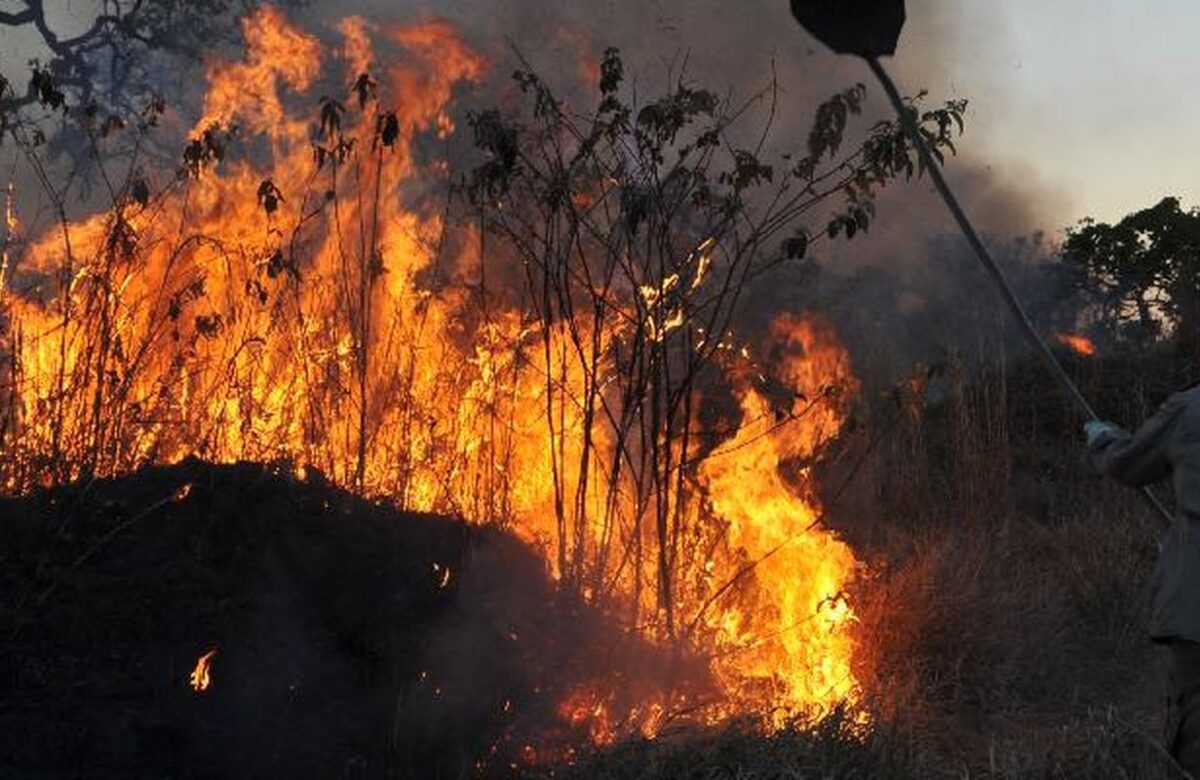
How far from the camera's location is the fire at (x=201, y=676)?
4.06m

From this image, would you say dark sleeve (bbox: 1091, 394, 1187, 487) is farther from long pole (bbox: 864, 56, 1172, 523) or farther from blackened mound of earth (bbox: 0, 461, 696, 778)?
blackened mound of earth (bbox: 0, 461, 696, 778)

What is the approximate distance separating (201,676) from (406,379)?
2.38m

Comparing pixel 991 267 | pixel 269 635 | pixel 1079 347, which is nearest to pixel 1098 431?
pixel 991 267

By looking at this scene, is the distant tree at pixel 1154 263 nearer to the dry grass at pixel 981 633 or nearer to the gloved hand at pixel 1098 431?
the dry grass at pixel 981 633

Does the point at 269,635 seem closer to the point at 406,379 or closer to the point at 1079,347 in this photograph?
the point at 406,379

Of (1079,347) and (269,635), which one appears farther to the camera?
(1079,347)

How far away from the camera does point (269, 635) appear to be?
438cm

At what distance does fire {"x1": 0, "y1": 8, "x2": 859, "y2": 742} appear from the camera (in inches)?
211

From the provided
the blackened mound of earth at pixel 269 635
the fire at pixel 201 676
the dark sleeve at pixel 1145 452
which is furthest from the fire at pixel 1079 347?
the fire at pixel 201 676

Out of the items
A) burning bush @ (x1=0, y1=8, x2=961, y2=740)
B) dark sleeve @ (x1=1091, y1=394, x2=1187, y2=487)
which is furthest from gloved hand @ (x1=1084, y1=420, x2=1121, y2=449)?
burning bush @ (x1=0, y1=8, x2=961, y2=740)

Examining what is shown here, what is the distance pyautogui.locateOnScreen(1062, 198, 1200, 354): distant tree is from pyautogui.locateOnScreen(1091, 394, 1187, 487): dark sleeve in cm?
1026

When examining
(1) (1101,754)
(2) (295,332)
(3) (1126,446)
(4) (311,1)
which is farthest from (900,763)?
(4) (311,1)

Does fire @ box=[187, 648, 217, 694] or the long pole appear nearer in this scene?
the long pole

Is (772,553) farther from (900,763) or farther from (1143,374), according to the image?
(1143,374)
